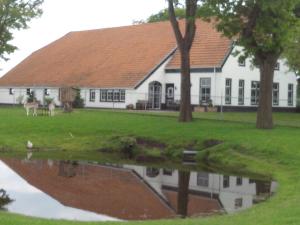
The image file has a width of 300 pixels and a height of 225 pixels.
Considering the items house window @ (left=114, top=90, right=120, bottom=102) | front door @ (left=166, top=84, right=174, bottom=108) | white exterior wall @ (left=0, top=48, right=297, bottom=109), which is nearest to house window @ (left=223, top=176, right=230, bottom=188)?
white exterior wall @ (left=0, top=48, right=297, bottom=109)

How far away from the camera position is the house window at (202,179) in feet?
62.5

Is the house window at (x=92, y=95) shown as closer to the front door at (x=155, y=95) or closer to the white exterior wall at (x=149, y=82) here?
the white exterior wall at (x=149, y=82)

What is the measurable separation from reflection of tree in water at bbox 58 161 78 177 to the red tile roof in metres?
25.4

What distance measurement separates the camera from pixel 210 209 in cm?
1505

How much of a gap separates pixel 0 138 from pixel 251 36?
39.8 feet

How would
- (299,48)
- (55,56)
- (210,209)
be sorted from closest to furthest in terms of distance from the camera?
(210,209)
(299,48)
(55,56)

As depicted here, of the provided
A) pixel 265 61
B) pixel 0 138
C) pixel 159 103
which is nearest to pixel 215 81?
pixel 159 103

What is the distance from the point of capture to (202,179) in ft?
65.1

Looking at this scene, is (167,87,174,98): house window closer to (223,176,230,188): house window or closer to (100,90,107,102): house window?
(100,90,107,102): house window

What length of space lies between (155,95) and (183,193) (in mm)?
32952

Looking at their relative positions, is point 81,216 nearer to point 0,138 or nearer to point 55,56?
point 0,138

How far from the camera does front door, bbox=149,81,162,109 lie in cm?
4969

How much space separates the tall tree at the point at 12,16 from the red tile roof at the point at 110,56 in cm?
629

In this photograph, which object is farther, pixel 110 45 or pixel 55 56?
pixel 55 56
